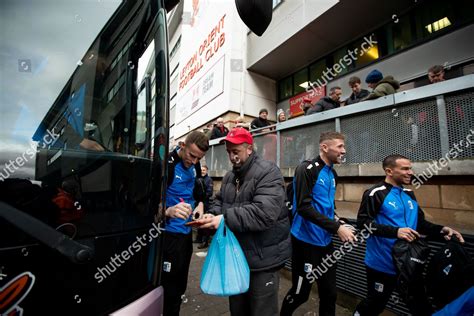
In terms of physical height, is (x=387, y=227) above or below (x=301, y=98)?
below

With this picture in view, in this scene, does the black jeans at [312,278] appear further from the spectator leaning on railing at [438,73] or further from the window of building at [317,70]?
the window of building at [317,70]

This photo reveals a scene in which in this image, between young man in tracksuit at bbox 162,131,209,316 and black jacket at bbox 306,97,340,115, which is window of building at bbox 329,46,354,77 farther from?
young man in tracksuit at bbox 162,131,209,316

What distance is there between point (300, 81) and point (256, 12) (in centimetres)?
1018

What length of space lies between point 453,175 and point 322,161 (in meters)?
1.65

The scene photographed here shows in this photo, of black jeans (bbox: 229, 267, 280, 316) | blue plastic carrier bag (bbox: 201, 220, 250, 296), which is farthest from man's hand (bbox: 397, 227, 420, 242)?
blue plastic carrier bag (bbox: 201, 220, 250, 296)

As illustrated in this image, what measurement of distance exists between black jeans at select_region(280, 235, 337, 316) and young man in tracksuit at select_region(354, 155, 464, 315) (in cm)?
38

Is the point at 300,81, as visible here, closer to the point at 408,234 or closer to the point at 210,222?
the point at 408,234

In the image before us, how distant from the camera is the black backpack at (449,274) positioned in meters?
1.88

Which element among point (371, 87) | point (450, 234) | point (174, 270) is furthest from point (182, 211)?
point (371, 87)

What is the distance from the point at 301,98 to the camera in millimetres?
Result: 10570

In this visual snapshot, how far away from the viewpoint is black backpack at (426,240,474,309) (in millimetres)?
1885

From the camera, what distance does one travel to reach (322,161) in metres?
2.60

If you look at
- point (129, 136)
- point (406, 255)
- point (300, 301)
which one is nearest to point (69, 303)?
point (129, 136)

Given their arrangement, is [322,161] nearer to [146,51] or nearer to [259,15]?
[259,15]
